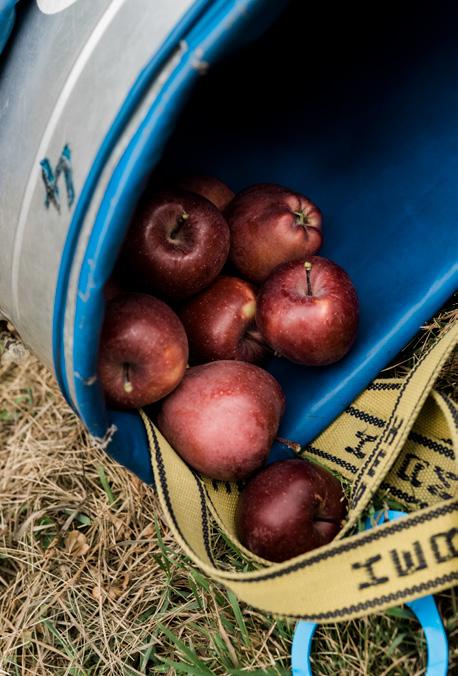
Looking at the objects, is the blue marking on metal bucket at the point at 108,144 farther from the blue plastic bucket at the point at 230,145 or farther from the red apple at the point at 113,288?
the red apple at the point at 113,288

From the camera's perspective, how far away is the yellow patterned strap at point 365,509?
122 cm

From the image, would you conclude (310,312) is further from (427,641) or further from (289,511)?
(427,641)

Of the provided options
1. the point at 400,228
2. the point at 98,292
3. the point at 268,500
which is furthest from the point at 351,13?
the point at 268,500

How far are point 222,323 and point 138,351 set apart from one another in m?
0.29

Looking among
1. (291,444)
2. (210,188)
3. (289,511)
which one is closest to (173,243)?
(210,188)

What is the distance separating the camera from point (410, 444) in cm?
154

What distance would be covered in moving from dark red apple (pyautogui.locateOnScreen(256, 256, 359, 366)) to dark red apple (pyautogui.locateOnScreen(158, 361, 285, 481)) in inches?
4.6

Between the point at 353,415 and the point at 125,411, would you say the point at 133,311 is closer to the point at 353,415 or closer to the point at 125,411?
the point at 125,411

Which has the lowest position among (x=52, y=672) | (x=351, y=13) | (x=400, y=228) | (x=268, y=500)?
(x=52, y=672)

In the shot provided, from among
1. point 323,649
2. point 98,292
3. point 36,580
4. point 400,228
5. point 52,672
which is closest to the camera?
point 98,292

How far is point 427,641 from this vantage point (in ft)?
4.12

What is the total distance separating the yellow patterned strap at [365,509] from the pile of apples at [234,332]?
0.06 m

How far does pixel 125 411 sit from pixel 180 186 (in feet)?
1.88

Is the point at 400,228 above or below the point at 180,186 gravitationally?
above
